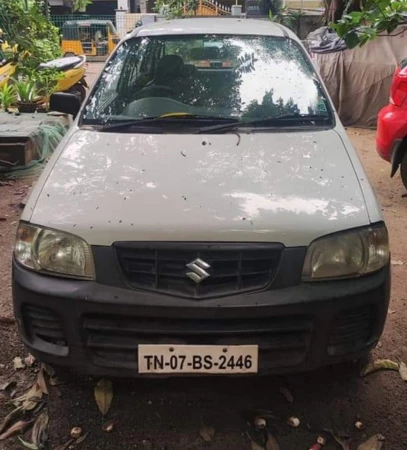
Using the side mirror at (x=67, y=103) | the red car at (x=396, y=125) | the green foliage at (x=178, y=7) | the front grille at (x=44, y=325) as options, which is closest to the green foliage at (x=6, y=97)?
the side mirror at (x=67, y=103)

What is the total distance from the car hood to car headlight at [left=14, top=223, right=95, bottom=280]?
41 millimetres

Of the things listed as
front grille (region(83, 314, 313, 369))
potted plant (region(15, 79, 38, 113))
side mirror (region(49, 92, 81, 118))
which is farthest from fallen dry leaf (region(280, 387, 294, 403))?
potted plant (region(15, 79, 38, 113))

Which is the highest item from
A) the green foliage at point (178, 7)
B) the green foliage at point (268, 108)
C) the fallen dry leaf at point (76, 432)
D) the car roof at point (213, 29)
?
the car roof at point (213, 29)

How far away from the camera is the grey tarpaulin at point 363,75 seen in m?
7.98

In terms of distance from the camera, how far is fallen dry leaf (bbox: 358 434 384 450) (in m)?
2.27

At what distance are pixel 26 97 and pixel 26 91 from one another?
0.27 feet

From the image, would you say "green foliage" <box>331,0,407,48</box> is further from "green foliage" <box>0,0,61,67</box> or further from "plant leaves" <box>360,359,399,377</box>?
"green foliage" <box>0,0,61,67</box>

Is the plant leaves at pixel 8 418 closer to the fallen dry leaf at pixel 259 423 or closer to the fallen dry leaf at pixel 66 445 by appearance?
the fallen dry leaf at pixel 66 445

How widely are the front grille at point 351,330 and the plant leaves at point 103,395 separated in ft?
3.39

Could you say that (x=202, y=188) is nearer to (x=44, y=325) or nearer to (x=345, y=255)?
(x=345, y=255)

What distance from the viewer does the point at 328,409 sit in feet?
8.20

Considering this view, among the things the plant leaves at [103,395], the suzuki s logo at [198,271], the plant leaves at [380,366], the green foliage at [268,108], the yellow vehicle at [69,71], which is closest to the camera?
the suzuki s logo at [198,271]

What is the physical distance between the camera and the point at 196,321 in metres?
2.12

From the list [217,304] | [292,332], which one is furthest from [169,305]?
[292,332]
